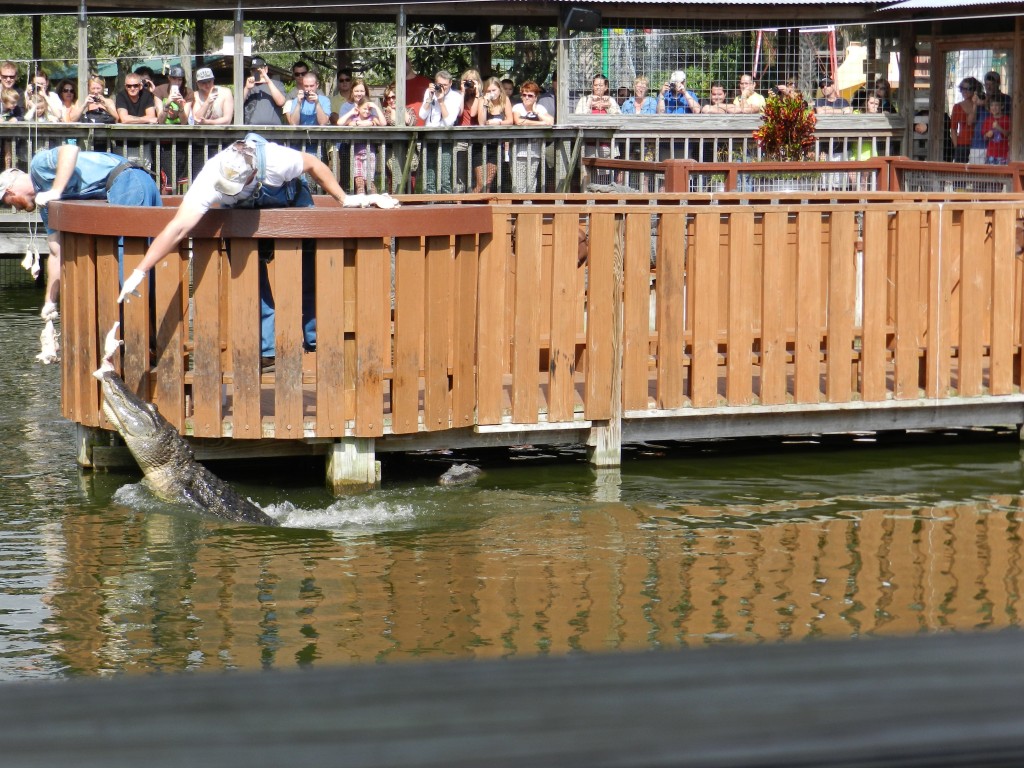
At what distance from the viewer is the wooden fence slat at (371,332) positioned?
734cm

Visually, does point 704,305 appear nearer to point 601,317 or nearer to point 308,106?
point 601,317

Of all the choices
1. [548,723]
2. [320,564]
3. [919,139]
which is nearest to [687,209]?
[320,564]

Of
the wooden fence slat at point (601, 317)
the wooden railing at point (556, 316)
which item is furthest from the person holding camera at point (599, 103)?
the wooden fence slat at point (601, 317)

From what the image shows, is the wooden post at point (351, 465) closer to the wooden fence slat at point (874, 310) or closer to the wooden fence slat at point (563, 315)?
the wooden fence slat at point (563, 315)

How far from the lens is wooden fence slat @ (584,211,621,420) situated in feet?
26.3

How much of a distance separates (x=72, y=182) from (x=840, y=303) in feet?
14.2

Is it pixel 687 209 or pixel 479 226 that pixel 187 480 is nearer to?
pixel 479 226

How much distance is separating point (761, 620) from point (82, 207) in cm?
400

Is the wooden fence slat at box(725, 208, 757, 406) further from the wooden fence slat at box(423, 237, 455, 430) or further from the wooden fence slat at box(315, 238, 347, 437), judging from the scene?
the wooden fence slat at box(315, 238, 347, 437)

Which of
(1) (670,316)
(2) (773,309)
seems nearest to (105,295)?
(1) (670,316)

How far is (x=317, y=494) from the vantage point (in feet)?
25.3

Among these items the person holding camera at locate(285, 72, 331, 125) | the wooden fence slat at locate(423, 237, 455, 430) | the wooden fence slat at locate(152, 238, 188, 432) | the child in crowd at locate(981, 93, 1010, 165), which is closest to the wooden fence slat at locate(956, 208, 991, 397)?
the wooden fence slat at locate(423, 237, 455, 430)

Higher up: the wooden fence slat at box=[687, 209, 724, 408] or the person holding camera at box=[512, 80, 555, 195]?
the person holding camera at box=[512, 80, 555, 195]

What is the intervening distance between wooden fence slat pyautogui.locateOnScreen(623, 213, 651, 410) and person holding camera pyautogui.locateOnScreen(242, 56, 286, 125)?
983 cm
